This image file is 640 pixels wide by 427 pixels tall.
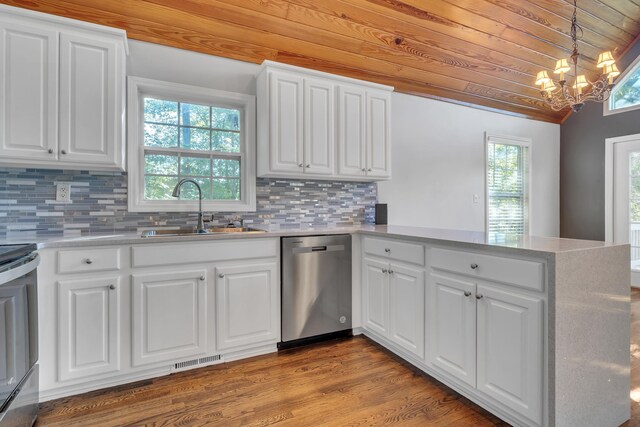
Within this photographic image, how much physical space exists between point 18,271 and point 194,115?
1.75 metres

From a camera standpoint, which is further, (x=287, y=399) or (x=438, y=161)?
(x=438, y=161)

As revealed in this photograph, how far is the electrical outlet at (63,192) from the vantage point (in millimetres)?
2248

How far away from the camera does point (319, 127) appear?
9.32 ft

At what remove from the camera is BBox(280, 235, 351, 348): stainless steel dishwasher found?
8.06 ft

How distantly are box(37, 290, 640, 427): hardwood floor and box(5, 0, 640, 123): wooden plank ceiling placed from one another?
8.09 feet

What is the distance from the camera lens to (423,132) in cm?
375

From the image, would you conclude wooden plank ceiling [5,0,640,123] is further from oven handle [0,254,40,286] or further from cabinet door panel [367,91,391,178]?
oven handle [0,254,40,286]

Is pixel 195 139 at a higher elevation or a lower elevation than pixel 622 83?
lower

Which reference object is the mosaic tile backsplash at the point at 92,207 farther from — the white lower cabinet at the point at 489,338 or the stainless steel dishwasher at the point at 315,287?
the white lower cabinet at the point at 489,338

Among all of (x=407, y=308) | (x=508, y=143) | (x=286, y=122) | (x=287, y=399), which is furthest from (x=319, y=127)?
(x=508, y=143)

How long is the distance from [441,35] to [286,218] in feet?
7.42

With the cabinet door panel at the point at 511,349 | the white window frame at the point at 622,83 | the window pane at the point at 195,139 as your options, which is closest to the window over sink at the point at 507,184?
the white window frame at the point at 622,83

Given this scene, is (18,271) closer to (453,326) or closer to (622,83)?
(453,326)

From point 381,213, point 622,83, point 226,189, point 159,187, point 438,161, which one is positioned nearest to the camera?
point 159,187
